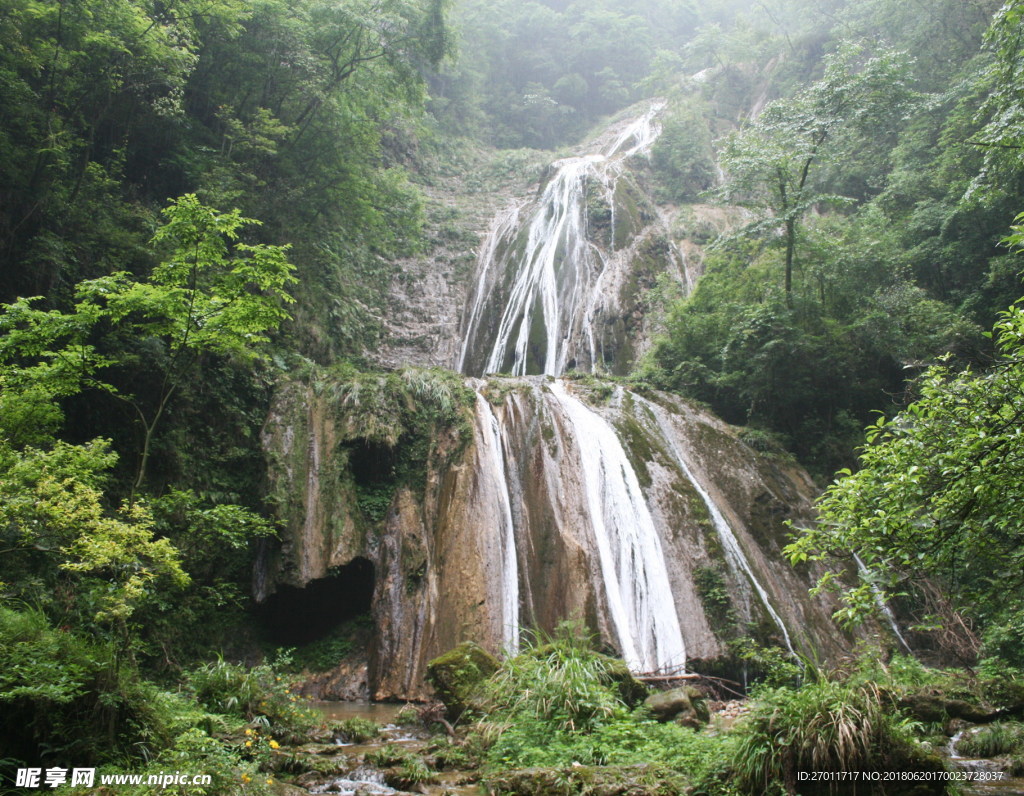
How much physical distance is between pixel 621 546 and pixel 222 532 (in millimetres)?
6192

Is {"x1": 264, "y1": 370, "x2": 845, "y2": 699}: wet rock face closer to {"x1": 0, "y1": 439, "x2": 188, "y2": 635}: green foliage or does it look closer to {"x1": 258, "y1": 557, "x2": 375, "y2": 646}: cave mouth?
{"x1": 258, "y1": 557, "x2": 375, "y2": 646}: cave mouth

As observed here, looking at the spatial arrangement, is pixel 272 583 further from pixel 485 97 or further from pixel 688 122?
pixel 485 97

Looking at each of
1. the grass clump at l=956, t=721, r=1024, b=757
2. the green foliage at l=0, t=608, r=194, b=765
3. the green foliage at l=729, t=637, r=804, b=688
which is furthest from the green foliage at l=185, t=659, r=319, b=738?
the grass clump at l=956, t=721, r=1024, b=757

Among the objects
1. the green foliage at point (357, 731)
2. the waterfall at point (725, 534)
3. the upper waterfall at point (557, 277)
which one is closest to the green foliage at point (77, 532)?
the green foliage at point (357, 731)

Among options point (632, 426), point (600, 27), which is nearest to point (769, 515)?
point (632, 426)

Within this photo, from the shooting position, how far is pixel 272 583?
9.03 metres

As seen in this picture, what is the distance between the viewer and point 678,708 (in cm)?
612

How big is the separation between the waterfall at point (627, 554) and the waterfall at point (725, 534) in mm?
1283

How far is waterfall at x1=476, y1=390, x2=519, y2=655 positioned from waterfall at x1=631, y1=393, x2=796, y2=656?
3778 millimetres

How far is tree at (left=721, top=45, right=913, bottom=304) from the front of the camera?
13875 mm

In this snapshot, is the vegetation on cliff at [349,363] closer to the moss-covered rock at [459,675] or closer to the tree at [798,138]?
the tree at [798,138]

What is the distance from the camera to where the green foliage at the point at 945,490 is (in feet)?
14.7

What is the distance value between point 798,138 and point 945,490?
39.5 ft

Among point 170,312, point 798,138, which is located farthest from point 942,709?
point 798,138
